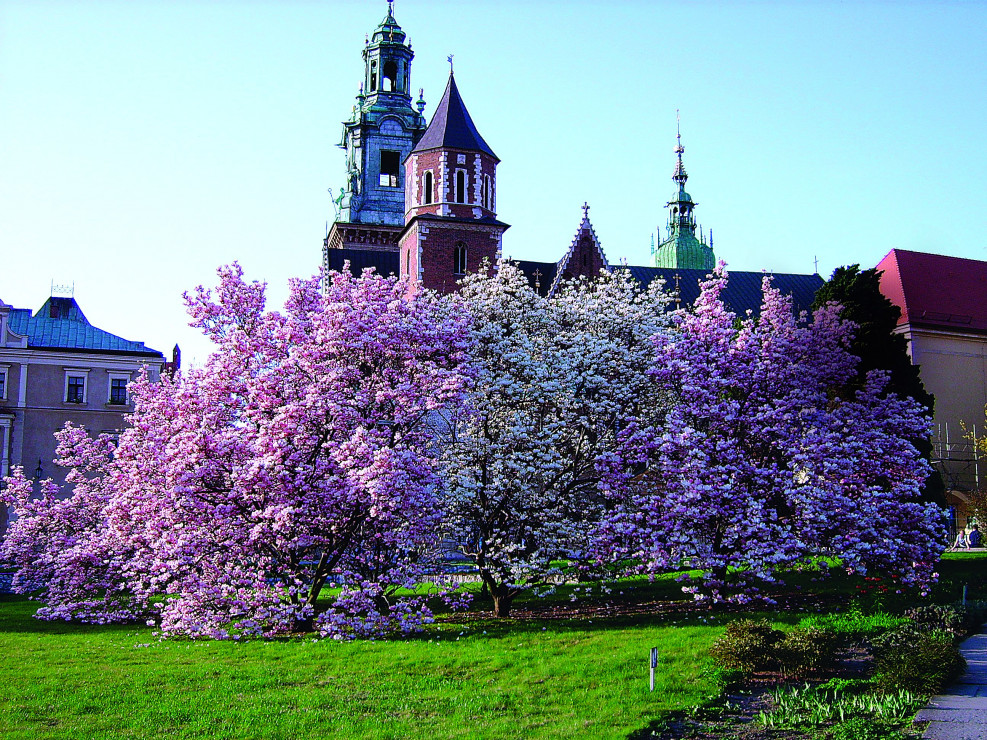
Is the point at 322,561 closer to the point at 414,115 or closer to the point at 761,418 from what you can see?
the point at 761,418

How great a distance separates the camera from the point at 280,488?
2003cm

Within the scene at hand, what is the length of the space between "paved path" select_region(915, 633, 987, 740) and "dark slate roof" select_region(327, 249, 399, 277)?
4637 cm

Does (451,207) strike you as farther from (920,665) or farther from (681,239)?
(681,239)

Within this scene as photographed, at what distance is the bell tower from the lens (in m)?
64.3

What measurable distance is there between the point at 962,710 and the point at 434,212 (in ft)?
105

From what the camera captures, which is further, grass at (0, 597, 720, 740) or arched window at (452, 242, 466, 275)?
arched window at (452, 242, 466, 275)

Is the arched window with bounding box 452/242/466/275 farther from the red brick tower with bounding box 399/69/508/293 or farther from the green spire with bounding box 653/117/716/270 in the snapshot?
the green spire with bounding box 653/117/716/270

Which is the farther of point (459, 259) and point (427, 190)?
point (427, 190)

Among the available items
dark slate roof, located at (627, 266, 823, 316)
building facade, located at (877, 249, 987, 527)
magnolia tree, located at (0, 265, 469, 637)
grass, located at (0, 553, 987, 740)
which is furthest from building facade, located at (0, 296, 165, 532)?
building facade, located at (877, 249, 987, 527)

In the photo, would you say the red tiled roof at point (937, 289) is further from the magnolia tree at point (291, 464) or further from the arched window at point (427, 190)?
the magnolia tree at point (291, 464)

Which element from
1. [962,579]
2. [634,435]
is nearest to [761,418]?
[634,435]

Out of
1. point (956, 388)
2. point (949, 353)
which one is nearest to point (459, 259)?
point (949, 353)

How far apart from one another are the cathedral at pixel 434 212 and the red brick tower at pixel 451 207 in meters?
0.04

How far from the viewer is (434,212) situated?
4144 centimetres
